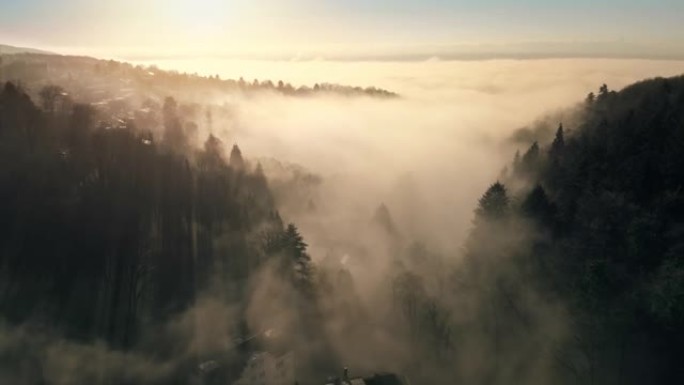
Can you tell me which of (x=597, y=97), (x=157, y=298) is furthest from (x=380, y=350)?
(x=597, y=97)

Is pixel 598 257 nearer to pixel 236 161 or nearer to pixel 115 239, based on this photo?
pixel 115 239

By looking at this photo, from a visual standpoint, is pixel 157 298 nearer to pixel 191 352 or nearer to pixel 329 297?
pixel 191 352

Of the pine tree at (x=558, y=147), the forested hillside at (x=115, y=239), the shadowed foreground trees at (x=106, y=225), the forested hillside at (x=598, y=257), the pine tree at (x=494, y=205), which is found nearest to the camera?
the forested hillside at (x=598, y=257)

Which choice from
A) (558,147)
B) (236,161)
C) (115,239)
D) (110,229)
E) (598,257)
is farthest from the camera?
(236,161)

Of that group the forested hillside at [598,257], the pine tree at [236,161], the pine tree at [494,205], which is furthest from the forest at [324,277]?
the pine tree at [236,161]

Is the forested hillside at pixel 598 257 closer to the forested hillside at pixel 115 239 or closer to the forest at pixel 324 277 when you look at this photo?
the forest at pixel 324 277

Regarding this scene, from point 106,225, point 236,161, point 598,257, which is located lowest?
point 598,257

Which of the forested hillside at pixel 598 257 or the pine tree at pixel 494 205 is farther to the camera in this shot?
the pine tree at pixel 494 205

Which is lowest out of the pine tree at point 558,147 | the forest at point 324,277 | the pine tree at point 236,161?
the forest at point 324,277

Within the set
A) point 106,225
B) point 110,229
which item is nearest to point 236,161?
point 106,225
